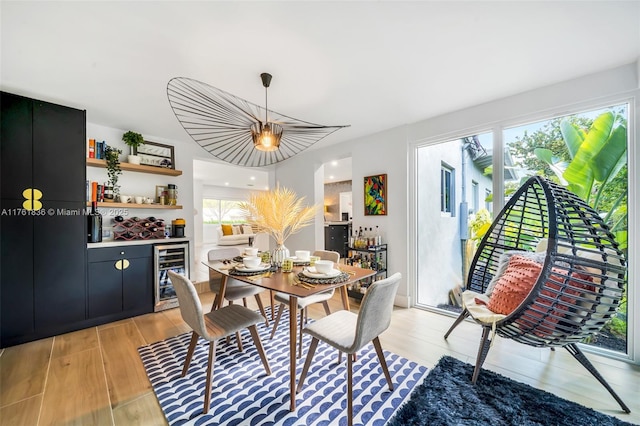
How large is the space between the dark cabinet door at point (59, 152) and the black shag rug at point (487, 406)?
11.7 ft

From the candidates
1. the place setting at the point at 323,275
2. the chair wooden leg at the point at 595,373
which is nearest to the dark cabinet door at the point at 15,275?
the place setting at the point at 323,275

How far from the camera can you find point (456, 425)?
1381 mm

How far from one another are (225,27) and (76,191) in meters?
2.43

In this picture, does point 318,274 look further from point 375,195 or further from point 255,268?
point 375,195

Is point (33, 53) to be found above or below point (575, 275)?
above

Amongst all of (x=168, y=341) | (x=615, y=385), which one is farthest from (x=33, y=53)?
(x=615, y=385)

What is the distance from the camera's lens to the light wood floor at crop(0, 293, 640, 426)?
5.01 ft

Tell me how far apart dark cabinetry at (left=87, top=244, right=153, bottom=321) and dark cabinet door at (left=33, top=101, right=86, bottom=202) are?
0.71m

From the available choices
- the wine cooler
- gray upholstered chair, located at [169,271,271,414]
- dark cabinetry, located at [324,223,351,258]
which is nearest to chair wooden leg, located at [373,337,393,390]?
gray upholstered chair, located at [169,271,271,414]

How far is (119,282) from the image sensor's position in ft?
9.45

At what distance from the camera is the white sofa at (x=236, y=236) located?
28.0ft

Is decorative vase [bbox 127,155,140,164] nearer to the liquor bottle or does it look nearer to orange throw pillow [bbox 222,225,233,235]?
the liquor bottle

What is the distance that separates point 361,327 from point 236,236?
7.96 m

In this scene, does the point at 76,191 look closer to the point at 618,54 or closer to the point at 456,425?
the point at 456,425
